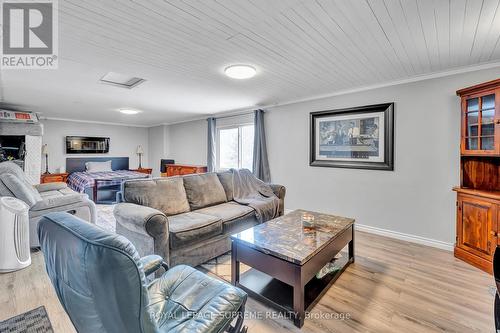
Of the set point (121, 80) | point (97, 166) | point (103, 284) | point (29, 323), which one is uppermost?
point (121, 80)

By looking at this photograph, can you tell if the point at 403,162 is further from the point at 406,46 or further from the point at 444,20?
the point at 444,20

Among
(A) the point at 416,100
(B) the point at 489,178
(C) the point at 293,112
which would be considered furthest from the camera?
(C) the point at 293,112

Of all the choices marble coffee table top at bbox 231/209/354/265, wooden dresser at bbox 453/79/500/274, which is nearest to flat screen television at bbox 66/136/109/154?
marble coffee table top at bbox 231/209/354/265

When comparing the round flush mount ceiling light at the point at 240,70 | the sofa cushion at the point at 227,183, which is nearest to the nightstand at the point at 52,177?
the sofa cushion at the point at 227,183

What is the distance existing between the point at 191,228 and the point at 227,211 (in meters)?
0.68

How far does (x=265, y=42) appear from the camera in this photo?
2.16 m

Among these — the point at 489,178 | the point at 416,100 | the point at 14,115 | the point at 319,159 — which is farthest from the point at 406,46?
the point at 14,115

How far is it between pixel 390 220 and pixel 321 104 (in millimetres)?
2133

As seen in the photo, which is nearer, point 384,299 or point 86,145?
point 384,299

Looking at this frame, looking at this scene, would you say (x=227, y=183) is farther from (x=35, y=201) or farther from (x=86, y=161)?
(x=86, y=161)

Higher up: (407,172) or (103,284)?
(407,172)

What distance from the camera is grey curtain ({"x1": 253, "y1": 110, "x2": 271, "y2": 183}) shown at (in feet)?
15.7

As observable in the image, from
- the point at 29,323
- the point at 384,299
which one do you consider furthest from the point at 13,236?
the point at 384,299

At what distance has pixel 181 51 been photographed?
2344 mm
